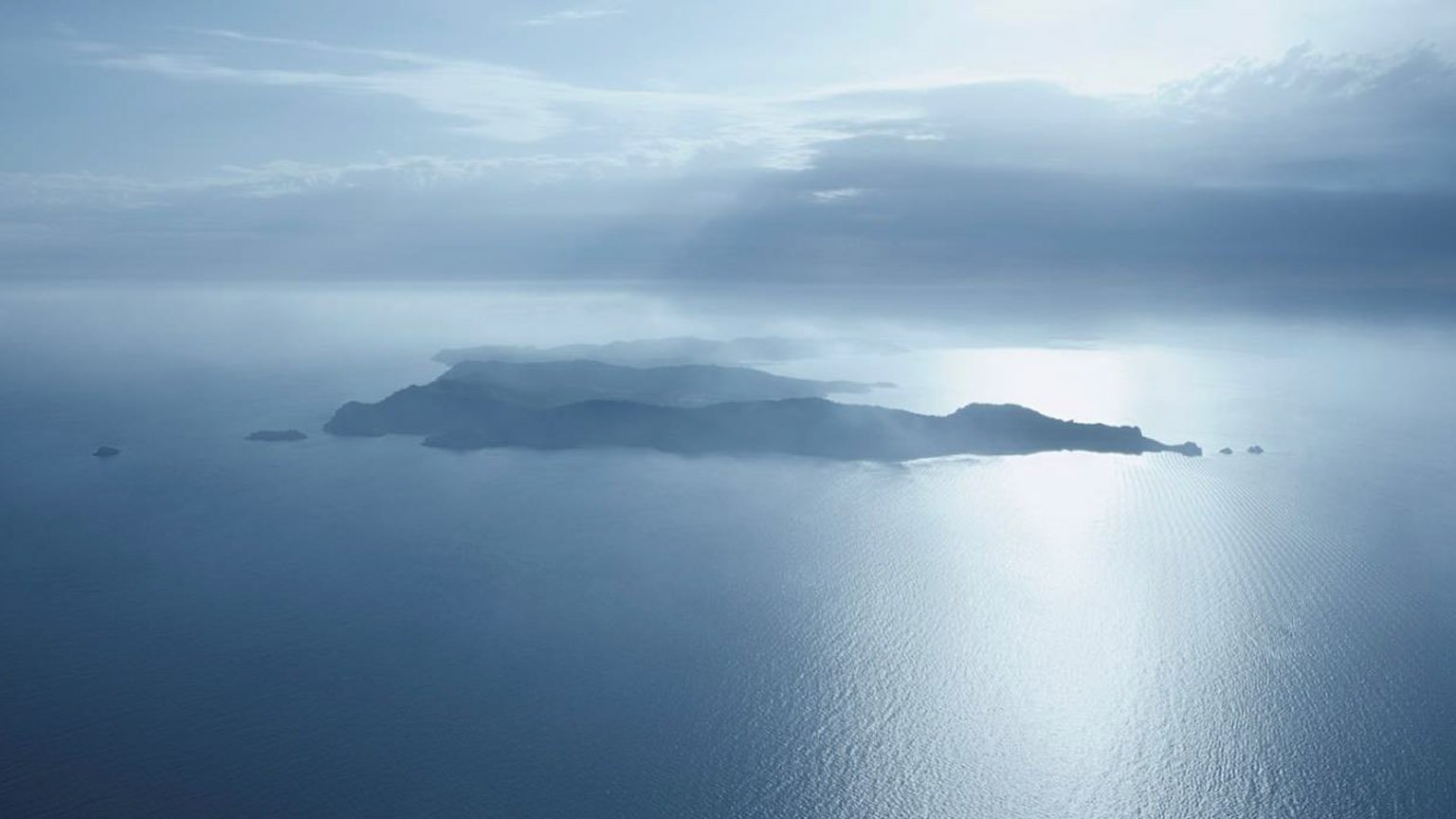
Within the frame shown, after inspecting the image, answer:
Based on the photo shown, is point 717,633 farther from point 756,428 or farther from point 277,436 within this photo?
point 277,436

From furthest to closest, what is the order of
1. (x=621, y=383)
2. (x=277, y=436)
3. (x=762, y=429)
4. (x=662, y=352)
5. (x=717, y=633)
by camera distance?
(x=662, y=352), (x=621, y=383), (x=277, y=436), (x=762, y=429), (x=717, y=633)

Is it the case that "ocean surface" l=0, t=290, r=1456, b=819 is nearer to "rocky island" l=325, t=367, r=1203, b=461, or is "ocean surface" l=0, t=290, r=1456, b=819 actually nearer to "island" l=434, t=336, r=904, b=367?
"rocky island" l=325, t=367, r=1203, b=461

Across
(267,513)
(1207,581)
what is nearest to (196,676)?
(267,513)

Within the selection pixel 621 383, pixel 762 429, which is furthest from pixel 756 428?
pixel 621 383

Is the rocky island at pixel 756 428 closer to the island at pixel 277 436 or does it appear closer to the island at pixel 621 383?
the island at pixel 277 436

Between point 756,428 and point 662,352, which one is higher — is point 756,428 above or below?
below


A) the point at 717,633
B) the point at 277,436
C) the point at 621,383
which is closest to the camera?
the point at 717,633
